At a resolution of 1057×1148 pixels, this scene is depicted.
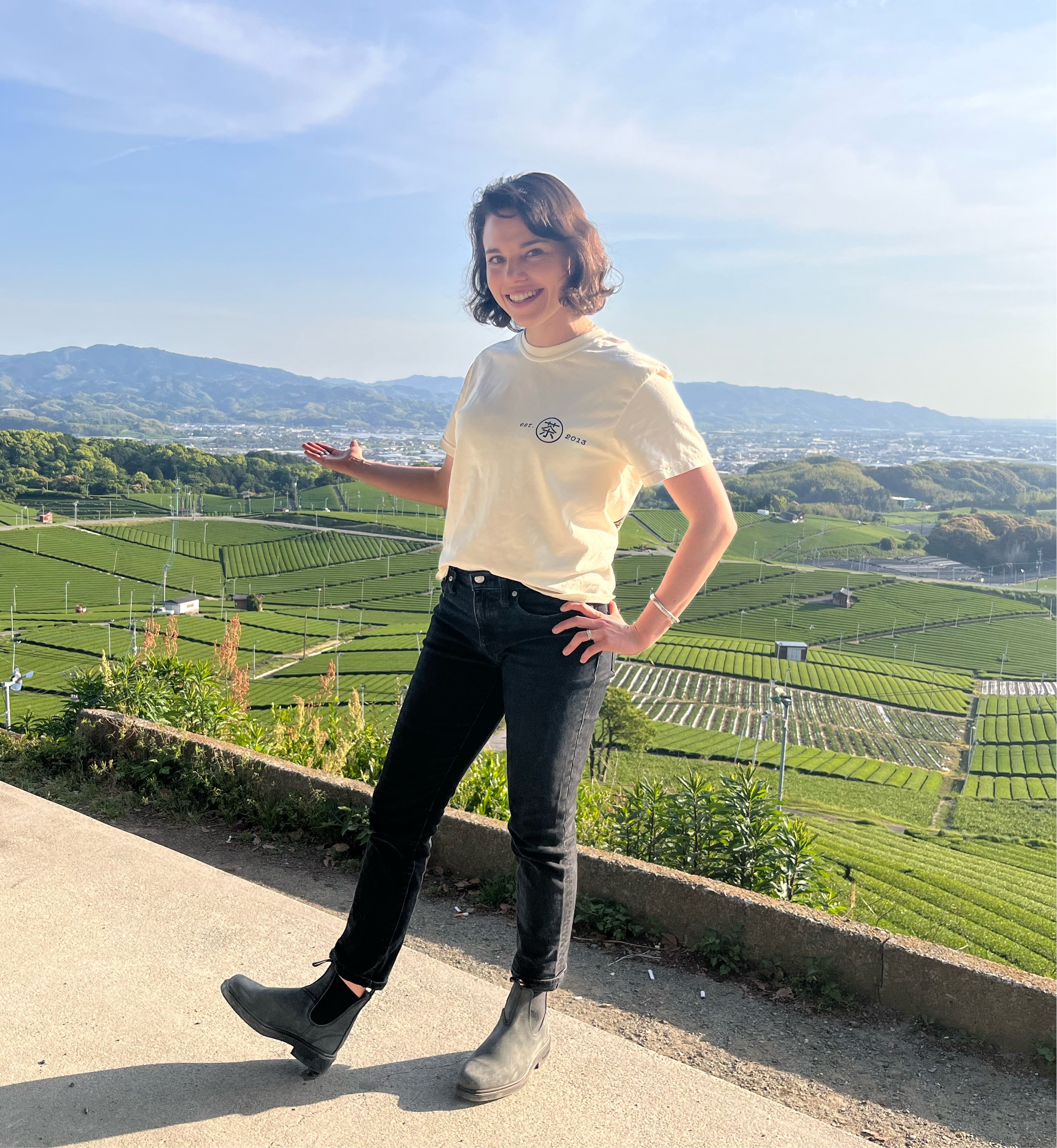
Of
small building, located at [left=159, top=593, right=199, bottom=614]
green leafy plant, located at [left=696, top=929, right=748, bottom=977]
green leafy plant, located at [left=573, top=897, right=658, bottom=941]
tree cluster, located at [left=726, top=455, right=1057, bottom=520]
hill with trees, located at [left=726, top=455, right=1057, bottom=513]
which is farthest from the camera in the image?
hill with trees, located at [left=726, top=455, right=1057, bottom=513]

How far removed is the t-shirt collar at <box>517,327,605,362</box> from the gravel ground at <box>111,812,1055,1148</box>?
1278mm

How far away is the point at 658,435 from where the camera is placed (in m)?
1.45

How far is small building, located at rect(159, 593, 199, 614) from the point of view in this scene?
53125 mm

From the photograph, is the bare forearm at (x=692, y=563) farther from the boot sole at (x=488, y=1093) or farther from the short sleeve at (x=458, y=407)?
the boot sole at (x=488, y=1093)

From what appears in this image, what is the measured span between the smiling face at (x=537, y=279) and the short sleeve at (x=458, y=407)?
0.61 feet

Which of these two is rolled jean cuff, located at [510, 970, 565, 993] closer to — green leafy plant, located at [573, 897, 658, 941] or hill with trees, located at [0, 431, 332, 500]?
green leafy plant, located at [573, 897, 658, 941]

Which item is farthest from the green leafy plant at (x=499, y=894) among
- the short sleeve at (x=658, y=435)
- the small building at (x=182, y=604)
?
the small building at (x=182, y=604)

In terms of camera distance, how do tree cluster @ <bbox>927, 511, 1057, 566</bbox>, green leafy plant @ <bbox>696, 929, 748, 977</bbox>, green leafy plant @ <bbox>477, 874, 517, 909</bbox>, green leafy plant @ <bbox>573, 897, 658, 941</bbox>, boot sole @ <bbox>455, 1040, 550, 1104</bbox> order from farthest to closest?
tree cluster @ <bbox>927, 511, 1057, 566</bbox> → green leafy plant @ <bbox>477, 874, 517, 909</bbox> → green leafy plant @ <bbox>573, 897, 658, 941</bbox> → green leafy plant @ <bbox>696, 929, 748, 977</bbox> → boot sole @ <bbox>455, 1040, 550, 1104</bbox>

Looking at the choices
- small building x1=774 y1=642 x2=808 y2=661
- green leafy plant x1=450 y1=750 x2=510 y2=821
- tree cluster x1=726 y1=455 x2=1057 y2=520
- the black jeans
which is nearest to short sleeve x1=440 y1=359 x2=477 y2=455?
the black jeans

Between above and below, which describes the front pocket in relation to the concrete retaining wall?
above

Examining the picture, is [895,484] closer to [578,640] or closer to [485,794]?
[485,794]

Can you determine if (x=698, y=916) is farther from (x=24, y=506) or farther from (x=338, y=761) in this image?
(x=24, y=506)

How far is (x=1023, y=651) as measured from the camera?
262 ft

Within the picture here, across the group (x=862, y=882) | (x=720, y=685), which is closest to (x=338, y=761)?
(x=862, y=882)
